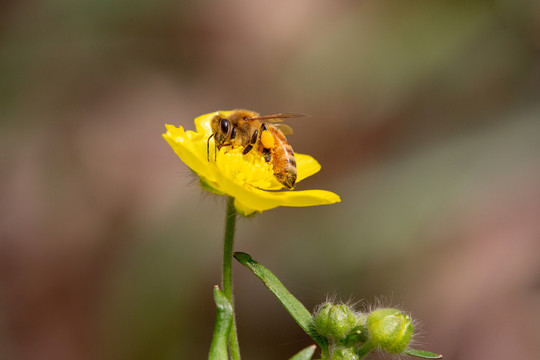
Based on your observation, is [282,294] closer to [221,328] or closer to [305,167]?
[221,328]

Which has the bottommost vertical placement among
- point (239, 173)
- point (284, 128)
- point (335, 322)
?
point (335, 322)

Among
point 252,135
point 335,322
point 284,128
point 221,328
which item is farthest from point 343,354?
point 284,128

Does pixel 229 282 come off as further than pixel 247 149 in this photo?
No

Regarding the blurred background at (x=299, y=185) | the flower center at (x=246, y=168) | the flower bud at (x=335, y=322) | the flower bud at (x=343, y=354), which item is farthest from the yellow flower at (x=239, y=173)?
the blurred background at (x=299, y=185)

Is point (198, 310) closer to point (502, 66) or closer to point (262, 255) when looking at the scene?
point (262, 255)

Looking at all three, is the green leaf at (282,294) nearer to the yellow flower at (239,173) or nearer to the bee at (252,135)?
the yellow flower at (239,173)

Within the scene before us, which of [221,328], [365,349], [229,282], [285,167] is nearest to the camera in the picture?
[221,328]
